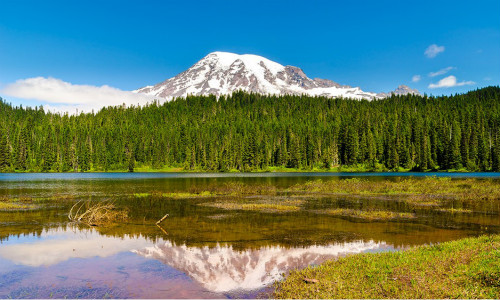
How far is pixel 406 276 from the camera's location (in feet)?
47.5

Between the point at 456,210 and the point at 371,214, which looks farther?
the point at 456,210

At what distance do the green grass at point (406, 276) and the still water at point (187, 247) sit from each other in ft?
7.00

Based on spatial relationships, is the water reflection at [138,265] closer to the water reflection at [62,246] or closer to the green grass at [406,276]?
the water reflection at [62,246]

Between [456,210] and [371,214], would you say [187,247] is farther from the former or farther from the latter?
[456,210]

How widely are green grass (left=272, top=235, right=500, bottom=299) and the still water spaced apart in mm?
2134

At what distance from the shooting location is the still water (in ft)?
50.0

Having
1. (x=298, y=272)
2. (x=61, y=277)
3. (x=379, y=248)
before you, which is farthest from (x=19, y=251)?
(x=379, y=248)

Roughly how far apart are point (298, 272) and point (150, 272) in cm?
704

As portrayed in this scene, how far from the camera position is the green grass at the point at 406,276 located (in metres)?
12.9

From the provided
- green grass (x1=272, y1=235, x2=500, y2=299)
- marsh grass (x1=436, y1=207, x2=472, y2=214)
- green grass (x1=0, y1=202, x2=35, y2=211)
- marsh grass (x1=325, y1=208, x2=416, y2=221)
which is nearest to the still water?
marsh grass (x1=436, y1=207, x2=472, y2=214)

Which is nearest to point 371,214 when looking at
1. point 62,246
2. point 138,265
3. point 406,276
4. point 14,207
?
point 406,276

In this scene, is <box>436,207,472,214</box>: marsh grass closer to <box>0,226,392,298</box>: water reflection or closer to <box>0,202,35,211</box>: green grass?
<box>0,226,392,298</box>: water reflection

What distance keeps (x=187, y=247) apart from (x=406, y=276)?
12.5 meters

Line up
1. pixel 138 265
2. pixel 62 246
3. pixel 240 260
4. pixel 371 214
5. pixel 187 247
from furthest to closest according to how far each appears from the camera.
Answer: pixel 371 214, pixel 62 246, pixel 187 247, pixel 240 260, pixel 138 265
